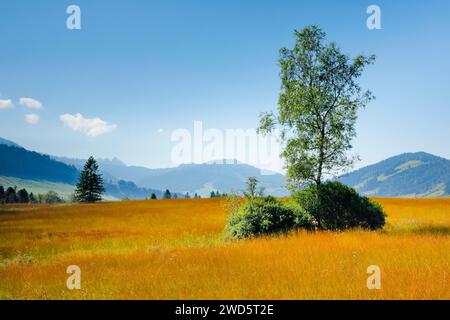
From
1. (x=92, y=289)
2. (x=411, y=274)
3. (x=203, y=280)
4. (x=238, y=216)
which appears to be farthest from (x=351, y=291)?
(x=238, y=216)

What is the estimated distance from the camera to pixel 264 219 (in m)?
21.9

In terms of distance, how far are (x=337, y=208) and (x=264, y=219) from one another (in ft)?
20.1

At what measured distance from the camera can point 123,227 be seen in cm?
3794

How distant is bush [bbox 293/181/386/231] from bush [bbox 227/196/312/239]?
4.03 feet

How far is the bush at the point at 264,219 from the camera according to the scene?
2162 cm

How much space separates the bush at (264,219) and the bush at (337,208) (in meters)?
1.23

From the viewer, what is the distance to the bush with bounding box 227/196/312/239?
21625 millimetres

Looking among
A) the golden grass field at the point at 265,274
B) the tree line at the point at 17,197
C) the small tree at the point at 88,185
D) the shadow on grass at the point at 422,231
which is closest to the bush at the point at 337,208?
the shadow on grass at the point at 422,231

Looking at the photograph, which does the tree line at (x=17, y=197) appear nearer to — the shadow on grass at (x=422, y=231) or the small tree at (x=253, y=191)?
the small tree at (x=253, y=191)

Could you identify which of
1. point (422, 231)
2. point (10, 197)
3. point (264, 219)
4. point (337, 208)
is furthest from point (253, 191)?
point (10, 197)

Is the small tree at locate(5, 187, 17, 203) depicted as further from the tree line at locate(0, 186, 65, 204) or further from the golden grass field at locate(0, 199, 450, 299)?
the golden grass field at locate(0, 199, 450, 299)

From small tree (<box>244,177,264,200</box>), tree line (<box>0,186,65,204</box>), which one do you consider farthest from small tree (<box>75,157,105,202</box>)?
small tree (<box>244,177,264,200</box>)
